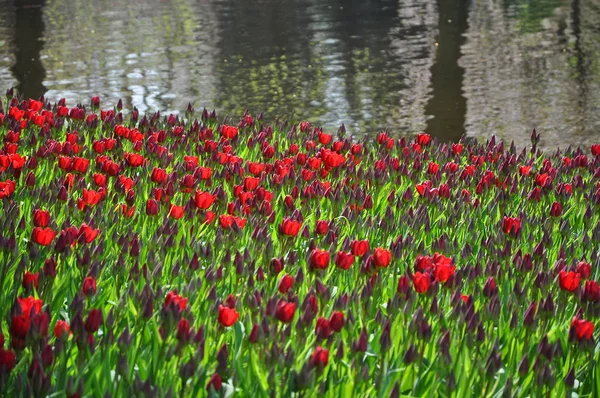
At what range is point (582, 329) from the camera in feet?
9.46

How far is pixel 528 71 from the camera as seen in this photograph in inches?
567

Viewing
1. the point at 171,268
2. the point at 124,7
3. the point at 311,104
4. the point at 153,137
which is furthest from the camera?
the point at 124,7

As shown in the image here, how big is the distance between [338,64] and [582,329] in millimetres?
12367

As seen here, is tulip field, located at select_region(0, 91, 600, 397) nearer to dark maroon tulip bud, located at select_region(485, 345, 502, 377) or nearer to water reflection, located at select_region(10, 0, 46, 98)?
dark maroon tulip bud, located at select_region(485, 345, 502, 377)

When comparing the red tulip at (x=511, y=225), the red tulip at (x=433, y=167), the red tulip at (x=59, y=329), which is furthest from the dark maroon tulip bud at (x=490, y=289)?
the red tulip at (x=433, y=167)

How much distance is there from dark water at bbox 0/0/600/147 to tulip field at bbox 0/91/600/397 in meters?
4.96

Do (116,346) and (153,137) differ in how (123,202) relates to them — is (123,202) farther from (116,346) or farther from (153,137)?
(116,346)

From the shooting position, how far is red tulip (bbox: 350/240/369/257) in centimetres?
362

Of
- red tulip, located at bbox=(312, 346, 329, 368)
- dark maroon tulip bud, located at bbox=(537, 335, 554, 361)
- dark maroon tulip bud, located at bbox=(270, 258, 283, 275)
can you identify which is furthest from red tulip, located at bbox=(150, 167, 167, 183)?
dark maroon tulip bud, located at bbox=(537, 335, 554, 361)

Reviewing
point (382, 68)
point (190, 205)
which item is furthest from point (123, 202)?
point (382, 68)

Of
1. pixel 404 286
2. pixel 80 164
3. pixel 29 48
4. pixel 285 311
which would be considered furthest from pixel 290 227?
pixel 29 48

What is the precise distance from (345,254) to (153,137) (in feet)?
9.83

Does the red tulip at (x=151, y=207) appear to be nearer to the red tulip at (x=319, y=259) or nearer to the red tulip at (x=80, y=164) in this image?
the red tulip at (x=80, y=164)

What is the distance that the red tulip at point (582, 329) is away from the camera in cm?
287
